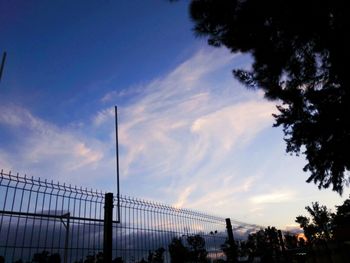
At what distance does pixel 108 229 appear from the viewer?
5.06 metres

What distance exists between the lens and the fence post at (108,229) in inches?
191

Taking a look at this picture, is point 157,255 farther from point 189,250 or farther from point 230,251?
point 230,251

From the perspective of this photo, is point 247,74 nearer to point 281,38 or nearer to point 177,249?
point 281,38

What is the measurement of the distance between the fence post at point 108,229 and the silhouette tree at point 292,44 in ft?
15.4

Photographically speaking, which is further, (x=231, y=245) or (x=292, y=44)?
(x=231, y=245)

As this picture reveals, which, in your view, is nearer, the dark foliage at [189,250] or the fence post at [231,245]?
the dark foliage at [189,250]

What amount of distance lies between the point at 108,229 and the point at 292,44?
19.6ft

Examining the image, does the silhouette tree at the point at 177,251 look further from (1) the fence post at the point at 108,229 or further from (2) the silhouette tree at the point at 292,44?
(2) the silhouette tree at the point at 292,44

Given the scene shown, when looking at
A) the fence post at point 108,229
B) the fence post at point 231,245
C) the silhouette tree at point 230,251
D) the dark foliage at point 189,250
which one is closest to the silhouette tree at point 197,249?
the dark foliage at point 189,250

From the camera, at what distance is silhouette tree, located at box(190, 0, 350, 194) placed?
6.71 m

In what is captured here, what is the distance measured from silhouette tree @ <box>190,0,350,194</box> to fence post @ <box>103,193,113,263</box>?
468 cm

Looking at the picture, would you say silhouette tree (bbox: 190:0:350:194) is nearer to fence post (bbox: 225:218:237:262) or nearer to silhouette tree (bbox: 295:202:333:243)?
fence post (bbox: 225:218:237:262)

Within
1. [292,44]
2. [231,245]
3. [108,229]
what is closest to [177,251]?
[108,229]

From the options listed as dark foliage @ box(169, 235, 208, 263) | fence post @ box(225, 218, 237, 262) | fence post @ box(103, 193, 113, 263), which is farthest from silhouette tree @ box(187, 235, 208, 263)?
fence post @ box(103, 193, 113, 263)
